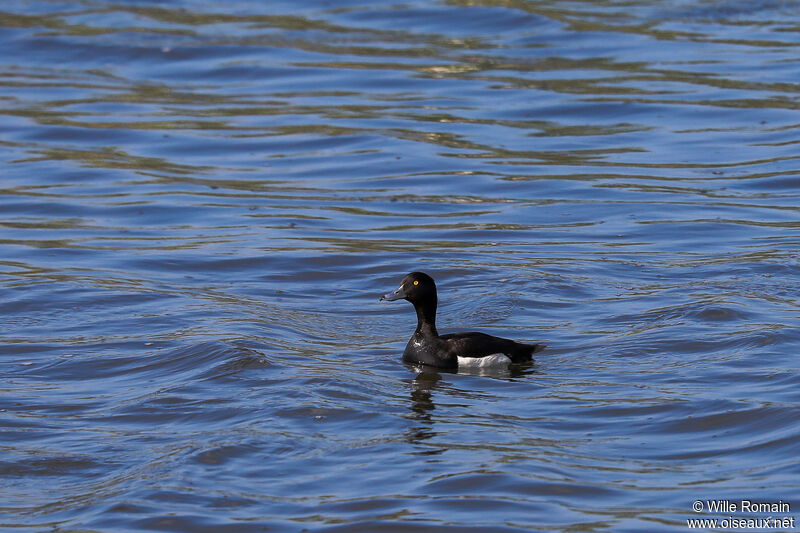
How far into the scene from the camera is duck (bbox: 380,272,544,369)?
1085 centimetres

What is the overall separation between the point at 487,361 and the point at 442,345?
1.62 feet

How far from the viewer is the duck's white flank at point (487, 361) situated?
10.8m

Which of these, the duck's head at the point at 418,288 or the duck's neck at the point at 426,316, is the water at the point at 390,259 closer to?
the duck's neck at the point at 426,316

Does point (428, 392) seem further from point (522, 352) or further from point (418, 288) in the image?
point (418, 288)

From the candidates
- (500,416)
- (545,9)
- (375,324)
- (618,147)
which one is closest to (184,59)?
(545,9)

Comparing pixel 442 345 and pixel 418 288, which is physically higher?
pixel 418 288

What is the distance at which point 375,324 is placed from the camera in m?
12.6

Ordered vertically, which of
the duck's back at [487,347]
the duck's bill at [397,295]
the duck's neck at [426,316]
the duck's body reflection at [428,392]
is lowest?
the duck's body reflection at [428,392]

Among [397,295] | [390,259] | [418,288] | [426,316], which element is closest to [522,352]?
[426,316]

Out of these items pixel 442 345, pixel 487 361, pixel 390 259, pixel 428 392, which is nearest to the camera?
pixel 428 392

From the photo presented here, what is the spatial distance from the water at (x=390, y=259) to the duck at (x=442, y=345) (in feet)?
0.56

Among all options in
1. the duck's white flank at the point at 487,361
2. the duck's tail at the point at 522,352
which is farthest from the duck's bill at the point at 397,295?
the duck's tail at the point at 522,352

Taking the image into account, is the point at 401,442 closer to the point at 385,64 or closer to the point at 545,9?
the point at 385,64

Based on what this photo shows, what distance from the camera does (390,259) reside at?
14391 millimetres
